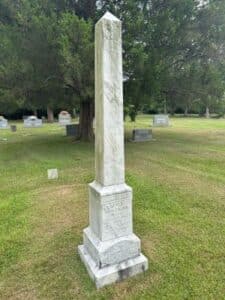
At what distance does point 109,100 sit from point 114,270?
65.1 inches

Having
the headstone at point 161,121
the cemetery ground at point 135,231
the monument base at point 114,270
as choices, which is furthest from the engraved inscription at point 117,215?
the headstone at point 161,121

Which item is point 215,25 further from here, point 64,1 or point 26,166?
point 26,166

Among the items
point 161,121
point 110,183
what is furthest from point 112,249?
point 161,121

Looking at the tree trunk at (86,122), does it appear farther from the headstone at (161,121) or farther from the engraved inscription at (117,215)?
the headstone at (161,121)

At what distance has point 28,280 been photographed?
104 inches

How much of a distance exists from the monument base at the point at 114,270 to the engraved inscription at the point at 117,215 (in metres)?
0.28

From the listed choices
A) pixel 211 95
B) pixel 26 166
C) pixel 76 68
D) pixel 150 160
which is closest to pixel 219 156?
pixel 150 160

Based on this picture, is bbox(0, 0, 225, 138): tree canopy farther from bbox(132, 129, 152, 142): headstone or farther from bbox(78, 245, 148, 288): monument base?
bbox(78, 245, 148, 288): monument base

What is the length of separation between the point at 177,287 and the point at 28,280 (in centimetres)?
145

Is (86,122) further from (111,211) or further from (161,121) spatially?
(161,121)

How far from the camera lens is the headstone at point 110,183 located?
2549mm

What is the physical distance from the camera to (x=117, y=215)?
8.91 feet

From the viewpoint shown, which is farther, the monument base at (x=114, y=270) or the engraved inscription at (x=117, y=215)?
the engraved inscription at (x=117, y=215)

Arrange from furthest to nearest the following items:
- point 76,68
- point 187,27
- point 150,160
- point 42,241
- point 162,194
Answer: point 187,27 < point 150,160 < point 76,68 < point 162,194 < point 42,241
